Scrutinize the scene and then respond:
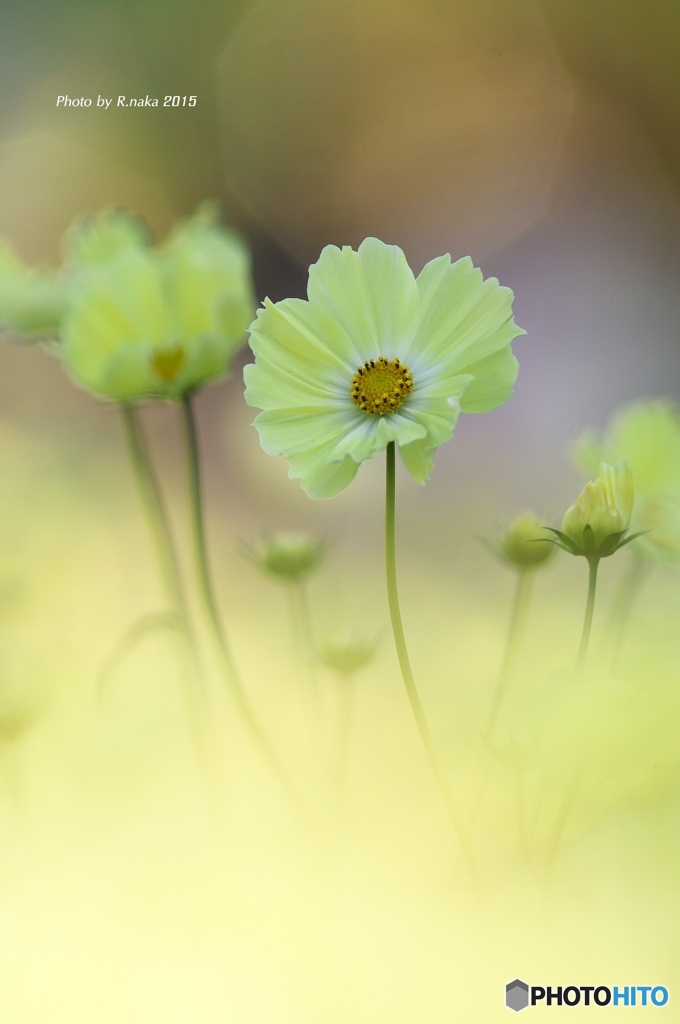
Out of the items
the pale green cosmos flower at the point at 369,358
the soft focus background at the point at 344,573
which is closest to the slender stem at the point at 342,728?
the soft focus background at the point at 344,573

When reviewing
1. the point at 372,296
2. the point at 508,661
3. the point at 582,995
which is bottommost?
the point at 582,995

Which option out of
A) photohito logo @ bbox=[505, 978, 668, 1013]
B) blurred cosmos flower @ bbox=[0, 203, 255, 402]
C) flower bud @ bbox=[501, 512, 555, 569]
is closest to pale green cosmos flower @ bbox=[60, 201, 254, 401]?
blurred cosmos flower @ bbox=[0, 203, 255, 402]

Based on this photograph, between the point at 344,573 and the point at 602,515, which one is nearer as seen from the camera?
the point at 602,515

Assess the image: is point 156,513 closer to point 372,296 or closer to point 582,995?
point 372,296

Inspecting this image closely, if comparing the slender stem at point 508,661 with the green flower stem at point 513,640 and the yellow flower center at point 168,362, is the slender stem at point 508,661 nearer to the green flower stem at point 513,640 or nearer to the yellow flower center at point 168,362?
the green flower stem at point 513,640

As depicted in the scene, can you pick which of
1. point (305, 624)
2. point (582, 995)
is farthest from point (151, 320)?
point (582, 995)

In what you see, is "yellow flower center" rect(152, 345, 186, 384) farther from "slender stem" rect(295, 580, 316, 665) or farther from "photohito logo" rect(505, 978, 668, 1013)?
"photohito logo" rect(505, 978, 668, 1013)
